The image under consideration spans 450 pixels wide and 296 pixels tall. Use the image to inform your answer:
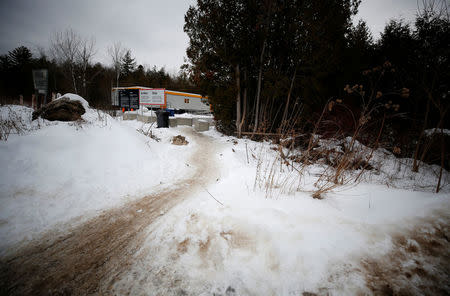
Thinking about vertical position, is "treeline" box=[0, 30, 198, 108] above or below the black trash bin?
above

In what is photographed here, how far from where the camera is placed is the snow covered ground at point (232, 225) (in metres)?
1.35

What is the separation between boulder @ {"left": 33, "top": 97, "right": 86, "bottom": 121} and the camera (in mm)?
5199

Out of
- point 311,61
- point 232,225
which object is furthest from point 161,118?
point 232,225

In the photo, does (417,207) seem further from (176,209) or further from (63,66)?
(63,66)

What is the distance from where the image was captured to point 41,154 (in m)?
3.27

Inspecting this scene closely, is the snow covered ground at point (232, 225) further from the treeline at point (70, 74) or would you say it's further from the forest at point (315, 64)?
the treeline at point (70, 74)

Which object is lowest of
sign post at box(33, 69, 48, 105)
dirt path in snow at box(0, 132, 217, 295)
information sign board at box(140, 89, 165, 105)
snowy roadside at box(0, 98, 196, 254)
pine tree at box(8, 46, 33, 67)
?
dirt path in snow at box(0, 132, 217, 295)

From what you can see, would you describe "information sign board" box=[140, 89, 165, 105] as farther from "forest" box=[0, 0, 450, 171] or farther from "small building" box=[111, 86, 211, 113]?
"forest" box=[0, 0, 450, 171]

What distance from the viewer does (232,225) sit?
6.47 feet

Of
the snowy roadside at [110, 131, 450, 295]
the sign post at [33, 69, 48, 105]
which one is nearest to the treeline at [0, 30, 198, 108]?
the sign post at [33, 69, 48, 105]

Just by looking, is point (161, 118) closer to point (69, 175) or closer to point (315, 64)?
point (69, 175)

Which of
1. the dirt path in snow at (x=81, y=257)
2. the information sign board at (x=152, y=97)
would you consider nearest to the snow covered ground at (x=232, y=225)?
the dirt path in snow at (x=81, y=257)

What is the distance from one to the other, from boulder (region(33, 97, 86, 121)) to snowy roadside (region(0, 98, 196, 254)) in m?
0.40

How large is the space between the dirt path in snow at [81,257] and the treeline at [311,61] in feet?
16.7
